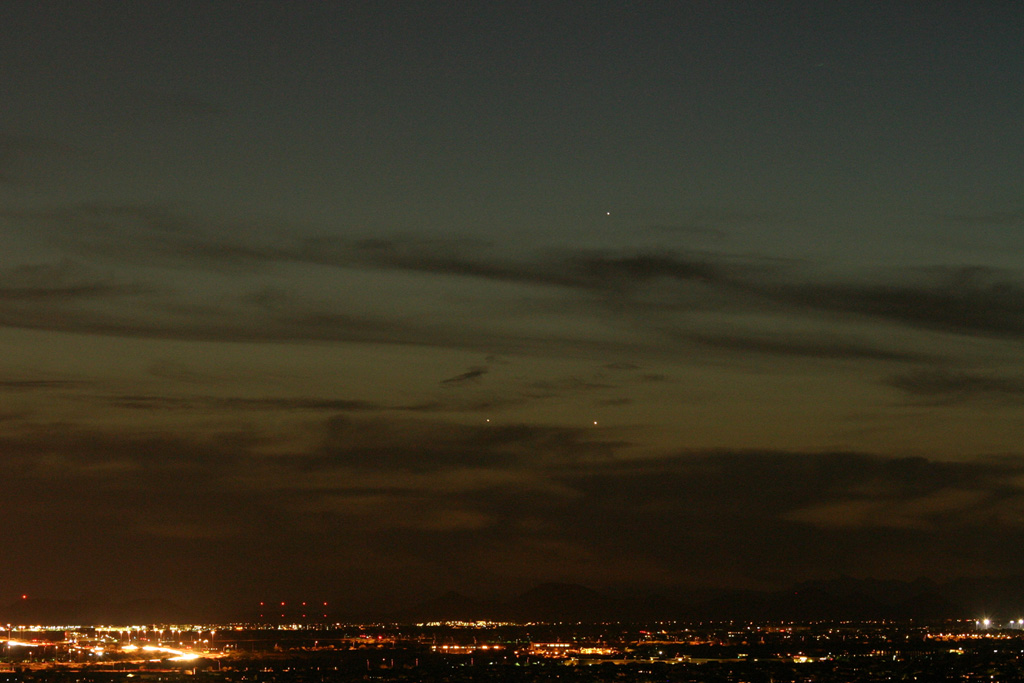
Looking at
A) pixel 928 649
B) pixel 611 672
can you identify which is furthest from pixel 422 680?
pixel 928 649

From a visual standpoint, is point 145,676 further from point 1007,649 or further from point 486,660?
point 1007,649

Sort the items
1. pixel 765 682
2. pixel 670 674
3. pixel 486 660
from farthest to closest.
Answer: pixel 486 660, pixel 670 674, pixel 765 682

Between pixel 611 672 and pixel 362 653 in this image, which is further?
pixel 362 653

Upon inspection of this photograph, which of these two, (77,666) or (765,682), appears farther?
(77,666)

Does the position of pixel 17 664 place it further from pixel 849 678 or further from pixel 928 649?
pixel 928 649

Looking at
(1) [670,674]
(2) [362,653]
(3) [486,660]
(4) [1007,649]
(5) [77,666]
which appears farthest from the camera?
(2) [362,653]

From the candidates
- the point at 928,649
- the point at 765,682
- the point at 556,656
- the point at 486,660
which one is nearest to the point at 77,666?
the point at 486,660

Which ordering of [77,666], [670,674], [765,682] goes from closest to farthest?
1. [765,682]
2. [670,674]
3. [77,666]

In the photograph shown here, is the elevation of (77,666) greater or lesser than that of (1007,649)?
greater

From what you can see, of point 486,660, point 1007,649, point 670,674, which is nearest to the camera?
point 670,674
